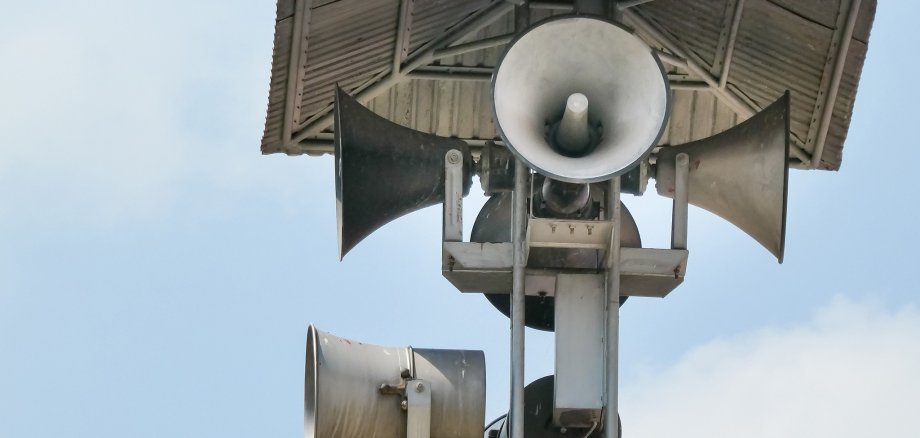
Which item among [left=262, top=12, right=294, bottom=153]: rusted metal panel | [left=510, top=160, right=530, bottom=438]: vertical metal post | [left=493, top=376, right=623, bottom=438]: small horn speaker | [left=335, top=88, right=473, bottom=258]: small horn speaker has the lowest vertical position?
[left=493, top=376, right=623, bottom=438]: small horn speaker

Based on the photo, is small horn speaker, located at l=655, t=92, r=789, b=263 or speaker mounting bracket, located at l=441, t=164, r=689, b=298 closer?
speaker mounting bracket, located at l=441, t=164, r=689, b=298

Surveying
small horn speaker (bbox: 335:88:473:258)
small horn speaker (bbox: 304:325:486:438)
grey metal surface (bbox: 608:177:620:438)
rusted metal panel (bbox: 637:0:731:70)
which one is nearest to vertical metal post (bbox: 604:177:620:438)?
grey metal surface (bbox: 608:177:620:438)

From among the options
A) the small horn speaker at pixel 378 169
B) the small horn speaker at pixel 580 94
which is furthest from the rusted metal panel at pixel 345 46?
the small horn speaker at pixel 580 94

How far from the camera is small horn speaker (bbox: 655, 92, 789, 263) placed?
1798 cm

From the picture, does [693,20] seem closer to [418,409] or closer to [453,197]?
[453,197]

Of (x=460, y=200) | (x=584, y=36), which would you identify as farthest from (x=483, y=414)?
(x=584, y=36)

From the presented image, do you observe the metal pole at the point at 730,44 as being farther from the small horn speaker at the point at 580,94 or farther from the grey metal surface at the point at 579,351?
the grey metal surface at the point at 579,351

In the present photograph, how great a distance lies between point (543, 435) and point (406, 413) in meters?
0.97

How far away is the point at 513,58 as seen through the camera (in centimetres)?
1711

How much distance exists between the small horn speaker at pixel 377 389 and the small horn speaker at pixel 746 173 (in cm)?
201

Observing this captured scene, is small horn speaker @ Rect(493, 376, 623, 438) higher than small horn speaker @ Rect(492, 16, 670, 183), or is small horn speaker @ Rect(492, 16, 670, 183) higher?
small horn speaker @ Rect(492, 16, 670, 183)

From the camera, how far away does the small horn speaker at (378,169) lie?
18.0m

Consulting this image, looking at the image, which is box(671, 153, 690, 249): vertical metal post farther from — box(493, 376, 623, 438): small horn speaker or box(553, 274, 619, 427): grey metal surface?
box(493, 376, 623, 438): small horn speaker

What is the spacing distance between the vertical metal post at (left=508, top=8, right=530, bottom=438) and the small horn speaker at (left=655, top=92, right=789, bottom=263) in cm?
112
